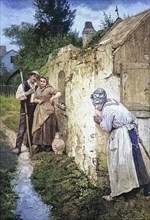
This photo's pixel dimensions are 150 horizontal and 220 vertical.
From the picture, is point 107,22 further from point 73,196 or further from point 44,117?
point 73,196

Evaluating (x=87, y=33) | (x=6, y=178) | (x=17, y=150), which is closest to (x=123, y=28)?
(x=87, y=33)

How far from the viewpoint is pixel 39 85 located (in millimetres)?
3859

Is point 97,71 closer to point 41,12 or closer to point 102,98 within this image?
point 102,98

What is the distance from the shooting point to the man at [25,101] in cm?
383

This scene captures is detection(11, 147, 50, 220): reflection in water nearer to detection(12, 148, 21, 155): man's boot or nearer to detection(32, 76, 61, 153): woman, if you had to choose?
detection(12, 148, 21, 155): man's boot

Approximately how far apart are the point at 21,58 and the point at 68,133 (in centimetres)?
66

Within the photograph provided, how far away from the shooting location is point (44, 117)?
154 inches

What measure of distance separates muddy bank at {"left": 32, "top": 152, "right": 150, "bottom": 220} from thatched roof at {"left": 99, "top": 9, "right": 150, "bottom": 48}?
3.11 ft

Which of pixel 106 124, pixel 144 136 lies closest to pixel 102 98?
pixel 106 124

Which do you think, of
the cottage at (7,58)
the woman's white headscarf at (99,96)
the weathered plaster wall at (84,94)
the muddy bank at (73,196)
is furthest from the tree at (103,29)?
the muddy bank at (73,196)

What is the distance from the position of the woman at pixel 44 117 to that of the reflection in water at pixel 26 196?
0.44 feet

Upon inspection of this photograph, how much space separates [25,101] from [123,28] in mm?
908

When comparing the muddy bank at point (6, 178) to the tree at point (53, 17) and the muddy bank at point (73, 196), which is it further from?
the tree at point (53, 17)

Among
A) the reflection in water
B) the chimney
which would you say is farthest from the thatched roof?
the reflection in water
